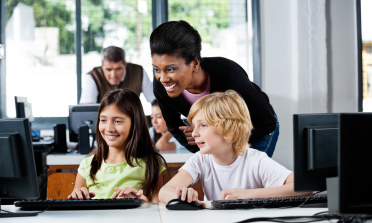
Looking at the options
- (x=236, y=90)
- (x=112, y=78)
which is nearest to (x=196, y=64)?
(x=236, y=90)

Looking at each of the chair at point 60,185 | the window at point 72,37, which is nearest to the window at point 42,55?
the window at point 72,37

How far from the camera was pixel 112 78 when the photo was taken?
3342 millimetres

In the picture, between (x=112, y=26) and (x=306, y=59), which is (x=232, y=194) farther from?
(x=112, y=26)

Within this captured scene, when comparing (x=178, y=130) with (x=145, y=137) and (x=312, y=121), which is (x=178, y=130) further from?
(x=312, y=121)

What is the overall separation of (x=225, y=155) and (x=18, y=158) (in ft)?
2.63

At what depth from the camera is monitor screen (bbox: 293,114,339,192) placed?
1043mm

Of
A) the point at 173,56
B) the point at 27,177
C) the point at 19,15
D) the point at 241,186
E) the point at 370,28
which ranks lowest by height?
the point at 241,186

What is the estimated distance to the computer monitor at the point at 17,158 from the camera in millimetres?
1082

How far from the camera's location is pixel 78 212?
116 centimetres

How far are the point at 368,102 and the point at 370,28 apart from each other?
2.42 ft

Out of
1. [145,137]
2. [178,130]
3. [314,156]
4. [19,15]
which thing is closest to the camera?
[314,156]

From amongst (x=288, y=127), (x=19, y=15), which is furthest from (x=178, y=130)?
(x=19, y=15)

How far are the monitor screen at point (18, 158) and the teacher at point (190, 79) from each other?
24.2 inches

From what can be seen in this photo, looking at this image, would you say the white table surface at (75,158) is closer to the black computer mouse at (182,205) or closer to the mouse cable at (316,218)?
the black computer mouse at (182,205)
